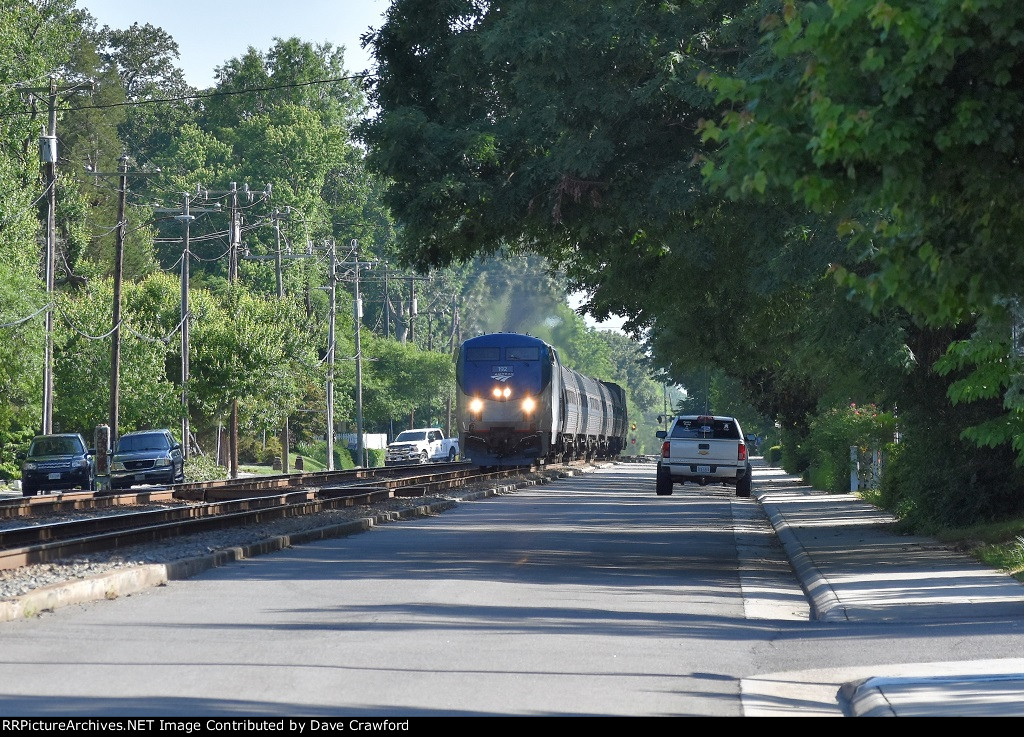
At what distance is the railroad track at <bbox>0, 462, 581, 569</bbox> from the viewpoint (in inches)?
780

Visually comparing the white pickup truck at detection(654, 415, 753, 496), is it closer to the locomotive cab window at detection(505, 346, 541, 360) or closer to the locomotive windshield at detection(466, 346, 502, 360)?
the locomotive cab window at detection(505, 346, 541, 360)

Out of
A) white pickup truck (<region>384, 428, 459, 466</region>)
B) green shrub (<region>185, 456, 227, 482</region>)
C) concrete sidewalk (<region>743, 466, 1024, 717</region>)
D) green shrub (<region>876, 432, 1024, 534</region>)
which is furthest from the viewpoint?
white pickup truck (<region>384, 428, 459, 466</region>)

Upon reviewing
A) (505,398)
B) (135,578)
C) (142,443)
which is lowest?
(135,578)

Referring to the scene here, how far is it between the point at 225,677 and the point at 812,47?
520 centimetres

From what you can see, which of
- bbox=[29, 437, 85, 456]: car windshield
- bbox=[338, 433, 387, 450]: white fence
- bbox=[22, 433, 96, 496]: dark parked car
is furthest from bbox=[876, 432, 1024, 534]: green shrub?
bbox=[338, 433, 387, 450]: white fence

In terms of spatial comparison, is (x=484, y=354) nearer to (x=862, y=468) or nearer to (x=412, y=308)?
(x=862, y=468)

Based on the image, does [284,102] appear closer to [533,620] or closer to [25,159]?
[25,159]

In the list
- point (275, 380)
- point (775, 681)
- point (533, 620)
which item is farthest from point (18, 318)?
point (775, 681)

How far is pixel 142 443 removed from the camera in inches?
1748

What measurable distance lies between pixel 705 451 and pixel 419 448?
1763 inches

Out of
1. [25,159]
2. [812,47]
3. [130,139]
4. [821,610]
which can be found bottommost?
[821,610]

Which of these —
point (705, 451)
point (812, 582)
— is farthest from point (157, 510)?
point (705, 451)

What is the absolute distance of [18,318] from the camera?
145 feet

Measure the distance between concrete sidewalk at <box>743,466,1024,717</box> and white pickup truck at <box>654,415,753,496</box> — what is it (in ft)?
24.2
